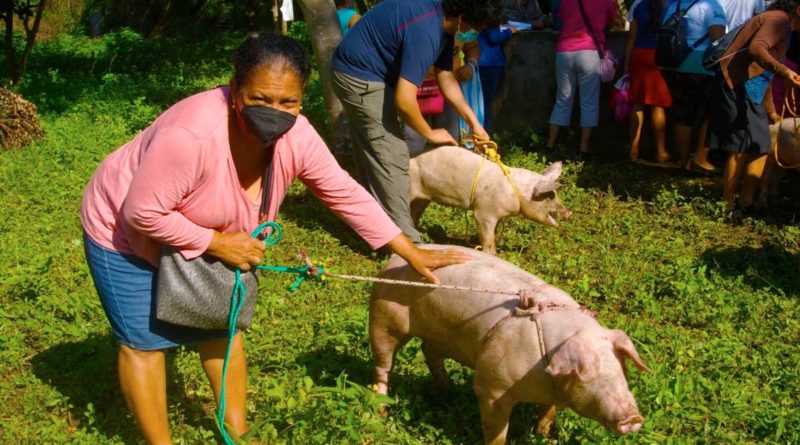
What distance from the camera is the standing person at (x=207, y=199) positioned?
3170mm

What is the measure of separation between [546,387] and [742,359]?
81.9 inches

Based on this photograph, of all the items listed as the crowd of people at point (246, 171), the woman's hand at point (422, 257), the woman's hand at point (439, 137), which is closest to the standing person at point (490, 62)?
the woman's hand at point (439, 137)

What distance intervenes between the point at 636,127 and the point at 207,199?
6.64 metres

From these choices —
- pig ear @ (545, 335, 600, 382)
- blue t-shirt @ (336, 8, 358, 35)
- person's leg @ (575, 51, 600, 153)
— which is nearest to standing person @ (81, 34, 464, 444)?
pig ear @ (545, 335, 600, 382)

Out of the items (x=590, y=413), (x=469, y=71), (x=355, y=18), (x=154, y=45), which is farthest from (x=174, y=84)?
(x=590, y=413)

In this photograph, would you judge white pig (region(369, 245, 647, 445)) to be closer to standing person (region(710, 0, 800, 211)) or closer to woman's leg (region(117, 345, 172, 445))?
woman's leg (region(117, 345, 172, 445))

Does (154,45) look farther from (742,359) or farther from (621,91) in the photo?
(742,359)

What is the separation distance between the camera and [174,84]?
1343 cm

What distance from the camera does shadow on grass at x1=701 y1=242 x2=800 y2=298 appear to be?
20.2 ft

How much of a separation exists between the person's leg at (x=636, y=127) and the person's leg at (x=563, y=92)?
72 cm

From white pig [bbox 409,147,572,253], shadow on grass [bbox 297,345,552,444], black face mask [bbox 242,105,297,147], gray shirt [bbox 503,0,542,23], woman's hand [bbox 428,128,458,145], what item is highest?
black face mask [bbox 242,105,297,147]

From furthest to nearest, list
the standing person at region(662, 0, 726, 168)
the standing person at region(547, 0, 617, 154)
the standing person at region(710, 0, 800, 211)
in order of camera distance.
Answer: the standing person at region(547, 0, 617, 154) → the standing person at region(662, 0, 726, 168) → the standing person at region(710, 0, 800, 211)

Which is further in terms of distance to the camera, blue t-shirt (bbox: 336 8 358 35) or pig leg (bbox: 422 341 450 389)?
blue t-shirt (bbox: 336 8 358 35)

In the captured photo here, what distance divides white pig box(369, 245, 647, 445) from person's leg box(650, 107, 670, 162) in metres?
5.42
